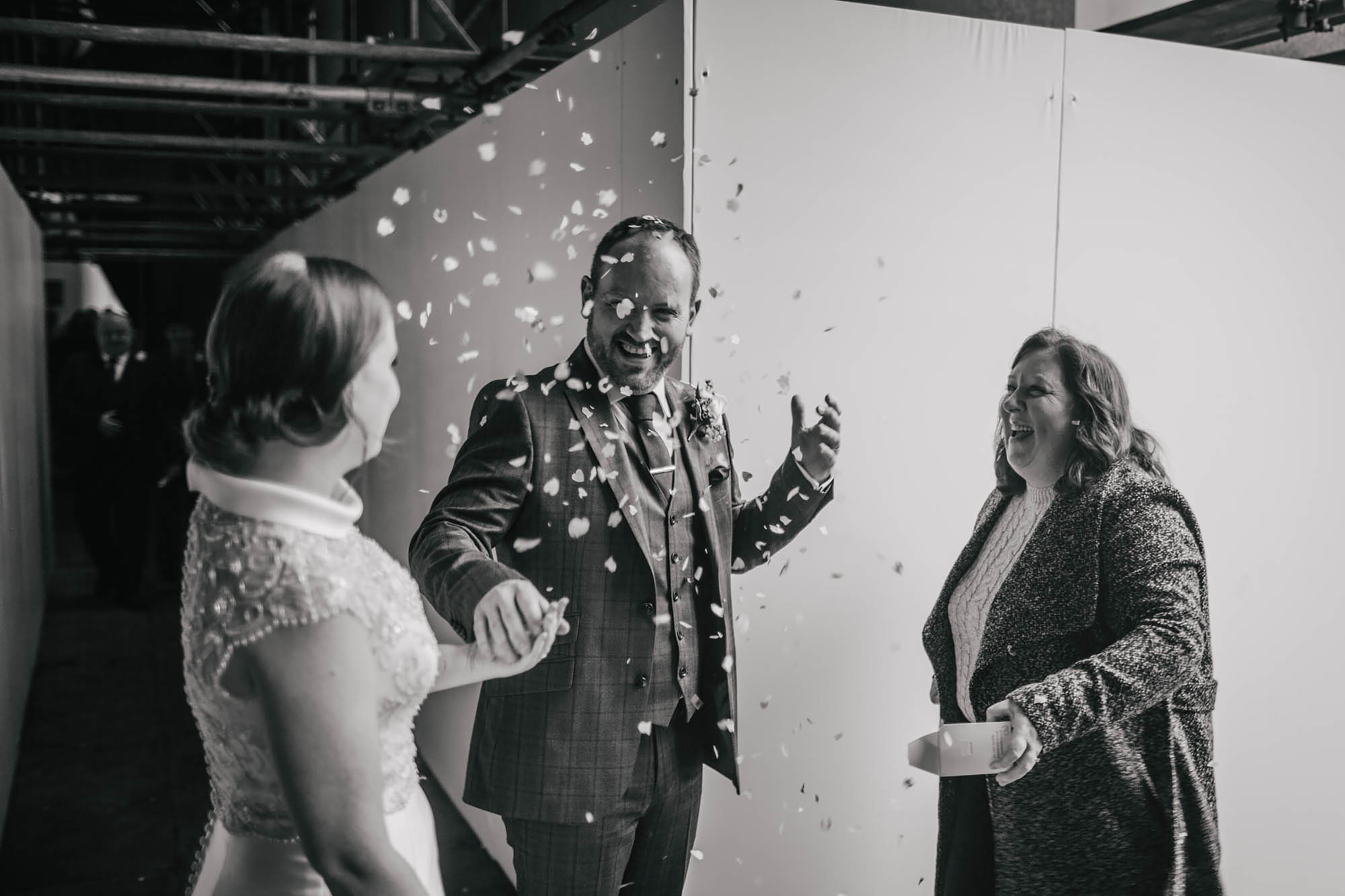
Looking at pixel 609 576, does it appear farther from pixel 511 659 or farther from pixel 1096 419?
pixel 1096 419

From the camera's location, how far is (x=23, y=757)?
4.45 m

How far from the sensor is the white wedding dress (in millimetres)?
1199

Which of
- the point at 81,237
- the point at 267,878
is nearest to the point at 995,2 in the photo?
the point at 267,878

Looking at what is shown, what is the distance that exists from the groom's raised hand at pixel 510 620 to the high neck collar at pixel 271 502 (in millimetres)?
351

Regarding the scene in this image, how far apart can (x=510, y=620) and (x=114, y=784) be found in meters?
3.38

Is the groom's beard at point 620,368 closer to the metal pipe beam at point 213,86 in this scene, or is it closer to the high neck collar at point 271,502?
the high neck collar at point 271,502

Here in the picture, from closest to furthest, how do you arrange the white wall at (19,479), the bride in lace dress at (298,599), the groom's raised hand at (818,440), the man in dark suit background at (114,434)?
the bride in lace dress at (298,599), the groom's raised hand at (818,440), the white wall at (19,479), the man in dark suit background at (114,434)

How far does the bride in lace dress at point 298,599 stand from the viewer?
1.17m

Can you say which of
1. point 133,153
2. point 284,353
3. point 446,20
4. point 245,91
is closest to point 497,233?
point 446,20

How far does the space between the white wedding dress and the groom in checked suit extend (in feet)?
1.89

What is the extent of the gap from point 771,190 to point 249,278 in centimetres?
144

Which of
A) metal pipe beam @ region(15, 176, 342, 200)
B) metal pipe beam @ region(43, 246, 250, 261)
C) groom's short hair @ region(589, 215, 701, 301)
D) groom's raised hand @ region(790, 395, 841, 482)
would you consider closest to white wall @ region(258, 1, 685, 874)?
groom's short hair @ region(589, 215, 701, 301)

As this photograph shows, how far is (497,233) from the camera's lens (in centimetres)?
343

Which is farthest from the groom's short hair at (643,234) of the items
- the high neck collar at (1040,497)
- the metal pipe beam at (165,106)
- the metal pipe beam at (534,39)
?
the metal pipe beam at (165,106)
